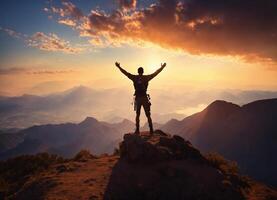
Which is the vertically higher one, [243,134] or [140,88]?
[140,88]

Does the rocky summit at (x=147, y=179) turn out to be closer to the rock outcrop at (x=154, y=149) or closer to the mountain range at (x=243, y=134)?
the rock outcrop at (x=154, y=149)

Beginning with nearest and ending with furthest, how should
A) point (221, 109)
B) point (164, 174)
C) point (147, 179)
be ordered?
point (147, 179)
point (164, 174)
point (221, 109)

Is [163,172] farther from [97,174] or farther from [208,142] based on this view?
[208,142]

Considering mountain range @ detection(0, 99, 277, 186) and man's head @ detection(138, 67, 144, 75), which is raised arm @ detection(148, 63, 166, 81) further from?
mountain range @ detection(0, 99, 277, 186)

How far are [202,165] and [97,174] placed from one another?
5131 mm

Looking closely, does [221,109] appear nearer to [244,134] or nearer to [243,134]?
[243,134]

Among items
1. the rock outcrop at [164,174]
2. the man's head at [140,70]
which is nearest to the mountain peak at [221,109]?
the rock outcrop at [164,174]

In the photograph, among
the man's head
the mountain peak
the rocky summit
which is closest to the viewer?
the rocky summit

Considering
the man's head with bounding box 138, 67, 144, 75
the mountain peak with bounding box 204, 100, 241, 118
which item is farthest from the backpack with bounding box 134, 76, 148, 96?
the mountain peak with bounding box 204, 100, 241, 118

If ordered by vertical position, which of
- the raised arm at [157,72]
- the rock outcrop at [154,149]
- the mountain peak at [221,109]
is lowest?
the rock outcrop at [154,149]

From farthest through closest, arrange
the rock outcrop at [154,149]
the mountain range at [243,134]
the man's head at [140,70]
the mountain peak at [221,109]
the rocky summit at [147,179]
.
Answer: the mountain peak at [221,109]
the mountain range at [243,134]
the man's head at [140,70]
the rock outcrop at [154,149]
the rocky summit at [147,179]

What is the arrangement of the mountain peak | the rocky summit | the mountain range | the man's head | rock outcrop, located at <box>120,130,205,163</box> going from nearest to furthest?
the rocky summit < rock outcrop, located at <box>120,130,205,163</box> < the man's head < the mountain range < the mountain peak

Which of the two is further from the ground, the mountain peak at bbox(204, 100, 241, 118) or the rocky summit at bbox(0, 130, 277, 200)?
the mountain peak at bbox(204, 100, 241, 118)

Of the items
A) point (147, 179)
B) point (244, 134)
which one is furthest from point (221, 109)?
point (147, 179)
